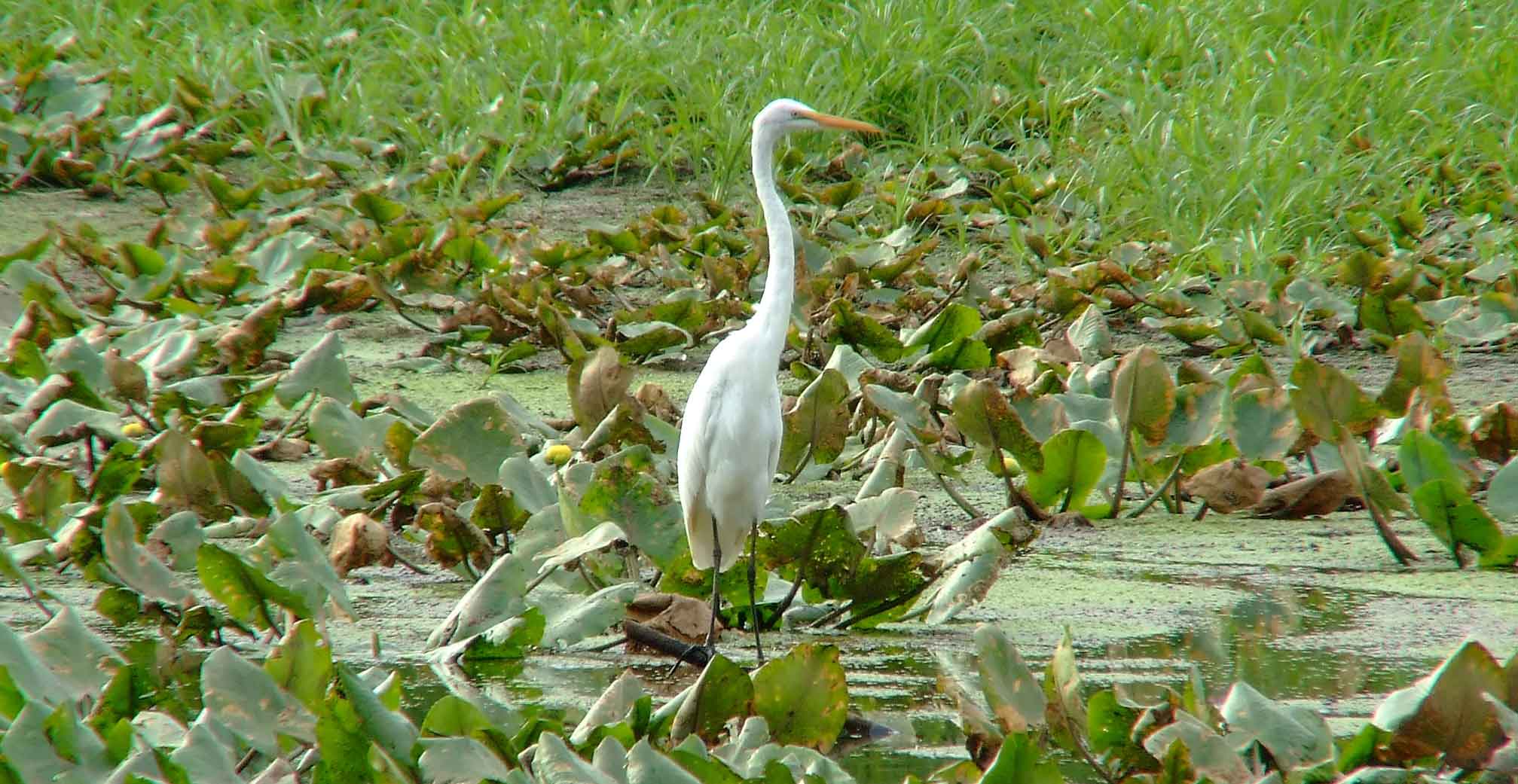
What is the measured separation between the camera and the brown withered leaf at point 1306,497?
3.08 meters

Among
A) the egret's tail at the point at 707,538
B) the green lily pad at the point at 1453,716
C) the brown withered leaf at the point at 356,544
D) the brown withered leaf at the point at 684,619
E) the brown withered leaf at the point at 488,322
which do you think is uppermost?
the green lily pad at the point at 1453,716

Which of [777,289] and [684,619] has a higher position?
[777,289]

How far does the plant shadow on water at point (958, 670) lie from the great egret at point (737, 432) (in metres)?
0.33

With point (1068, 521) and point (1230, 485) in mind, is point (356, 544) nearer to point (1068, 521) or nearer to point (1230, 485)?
point (1068, 521)

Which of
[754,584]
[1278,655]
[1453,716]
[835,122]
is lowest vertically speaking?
[754,584]

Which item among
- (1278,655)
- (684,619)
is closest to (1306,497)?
(1278,655)

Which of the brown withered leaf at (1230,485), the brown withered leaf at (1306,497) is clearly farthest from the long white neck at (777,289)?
the brown withered leaf at (1306,497)

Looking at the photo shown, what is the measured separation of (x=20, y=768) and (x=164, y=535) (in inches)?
40.7

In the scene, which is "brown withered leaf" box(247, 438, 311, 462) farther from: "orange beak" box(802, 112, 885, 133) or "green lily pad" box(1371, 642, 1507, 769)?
"green lily pad" box(1371, 642, 1507, 769)

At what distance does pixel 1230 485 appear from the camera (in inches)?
122

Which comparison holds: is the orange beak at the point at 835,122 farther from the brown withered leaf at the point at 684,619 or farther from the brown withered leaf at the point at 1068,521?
the brown withered leaf at the point at 684,619

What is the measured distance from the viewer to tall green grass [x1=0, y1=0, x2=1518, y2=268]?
5.41m

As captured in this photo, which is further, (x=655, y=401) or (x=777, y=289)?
(x=655, y=401)

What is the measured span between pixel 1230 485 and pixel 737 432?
36.3 inches
